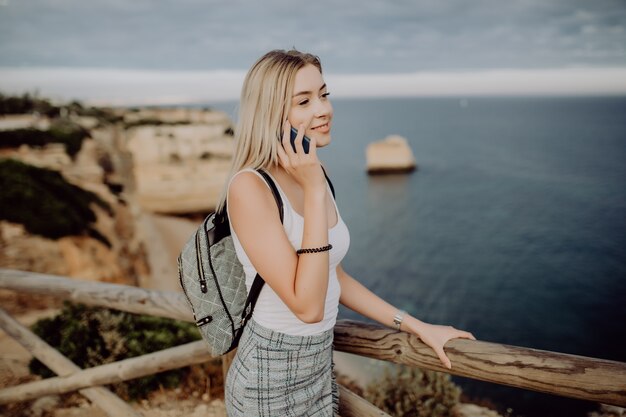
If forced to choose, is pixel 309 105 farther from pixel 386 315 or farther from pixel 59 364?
pixel 59 364

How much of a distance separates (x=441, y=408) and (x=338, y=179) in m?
58.6

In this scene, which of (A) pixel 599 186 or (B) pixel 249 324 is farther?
(A) pixel 599 186

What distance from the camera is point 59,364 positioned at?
3.24 m

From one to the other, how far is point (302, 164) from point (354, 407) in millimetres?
1461

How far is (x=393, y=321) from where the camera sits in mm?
2143

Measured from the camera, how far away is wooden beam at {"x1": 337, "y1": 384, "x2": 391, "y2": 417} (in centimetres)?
217

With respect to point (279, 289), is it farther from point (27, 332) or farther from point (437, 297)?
point (437, 297)

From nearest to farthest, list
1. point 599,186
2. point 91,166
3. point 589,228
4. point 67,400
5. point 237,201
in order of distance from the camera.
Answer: point 237,201, point 67,400, point 91,166, point 589,228, point 599,186

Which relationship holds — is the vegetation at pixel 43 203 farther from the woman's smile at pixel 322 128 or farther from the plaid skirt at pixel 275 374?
the woman's smile at pixel 322 128

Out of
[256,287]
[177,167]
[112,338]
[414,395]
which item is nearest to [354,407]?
[256,287]

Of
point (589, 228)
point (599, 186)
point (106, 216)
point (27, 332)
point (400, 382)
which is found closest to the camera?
Answer: point (27, 332)

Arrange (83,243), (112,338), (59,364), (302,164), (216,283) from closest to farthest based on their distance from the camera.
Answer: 1. (302,164)
2. (216,283)
3. (59,364)
4. (112,338)
5. (83,243)

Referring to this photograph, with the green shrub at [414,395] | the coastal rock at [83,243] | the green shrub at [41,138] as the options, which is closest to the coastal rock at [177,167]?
the coastal rock at [83,243]

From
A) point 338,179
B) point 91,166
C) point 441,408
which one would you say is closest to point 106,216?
point 91,166
